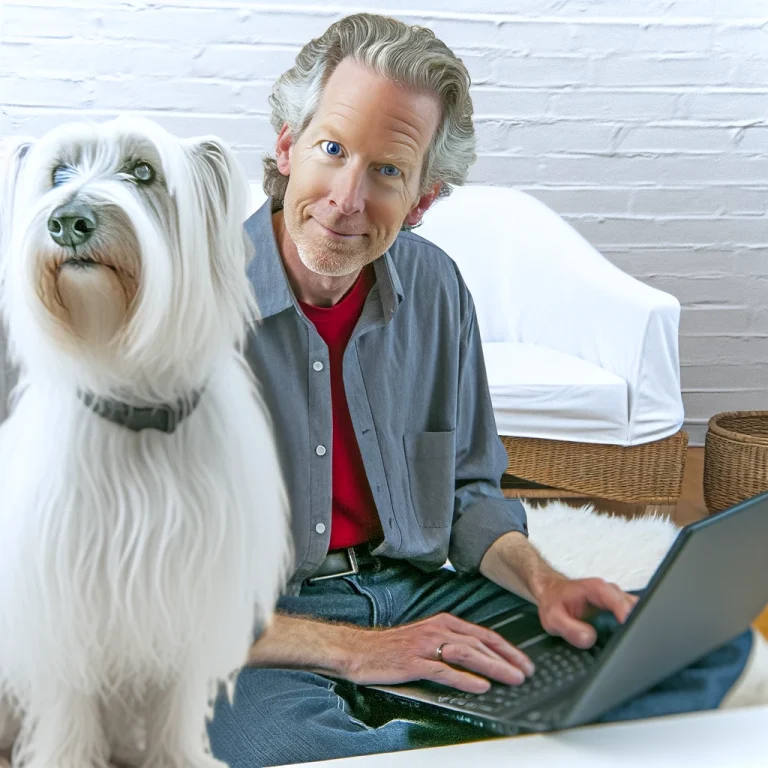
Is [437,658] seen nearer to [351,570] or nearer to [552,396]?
[351,570]

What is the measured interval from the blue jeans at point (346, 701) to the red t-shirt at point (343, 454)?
0.17 ft

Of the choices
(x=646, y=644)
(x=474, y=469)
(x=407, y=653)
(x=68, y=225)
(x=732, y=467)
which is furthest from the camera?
(x=732, y=467)

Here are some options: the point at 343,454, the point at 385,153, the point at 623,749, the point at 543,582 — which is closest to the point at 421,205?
the point at 385,153

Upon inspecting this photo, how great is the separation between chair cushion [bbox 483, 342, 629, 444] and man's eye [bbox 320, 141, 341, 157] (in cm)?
105

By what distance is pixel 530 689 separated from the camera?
0.74 metres

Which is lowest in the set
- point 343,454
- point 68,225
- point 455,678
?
point 455,678

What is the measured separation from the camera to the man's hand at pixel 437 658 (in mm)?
754

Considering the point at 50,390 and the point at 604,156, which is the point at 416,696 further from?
the point at 604,156

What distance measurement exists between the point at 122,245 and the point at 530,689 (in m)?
0.45

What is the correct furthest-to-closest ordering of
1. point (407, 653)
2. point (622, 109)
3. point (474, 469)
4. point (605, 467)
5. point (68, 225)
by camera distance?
point (622, 109)
point (605, 467)
point (474, 469)
point (407, 653)
point (68, 225)

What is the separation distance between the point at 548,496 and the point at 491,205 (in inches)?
23.0

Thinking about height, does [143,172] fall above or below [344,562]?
above

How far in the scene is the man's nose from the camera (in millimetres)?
719

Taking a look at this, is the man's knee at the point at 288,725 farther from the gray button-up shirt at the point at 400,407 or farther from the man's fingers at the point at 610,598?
the man's fingers at the point at 610,598
